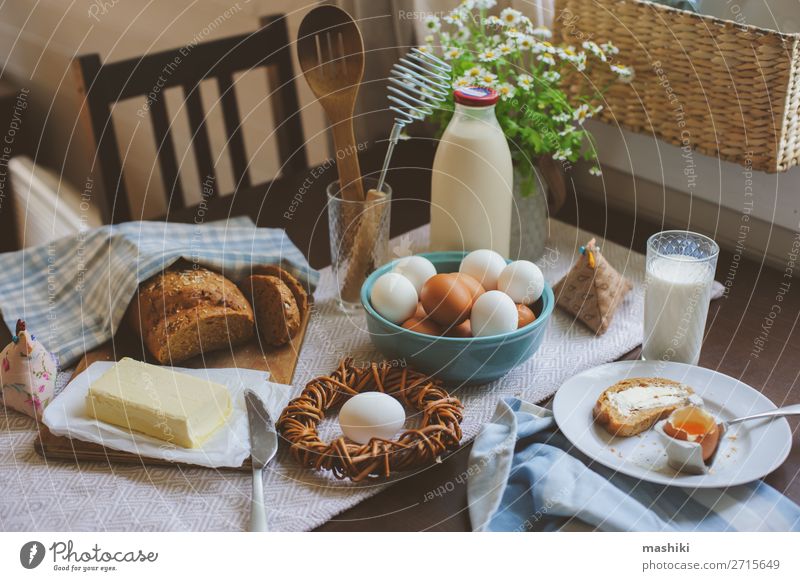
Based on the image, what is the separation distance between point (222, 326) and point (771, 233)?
69 cm

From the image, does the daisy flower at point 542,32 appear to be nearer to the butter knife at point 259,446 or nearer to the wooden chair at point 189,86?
the wooden chair at point 189,86

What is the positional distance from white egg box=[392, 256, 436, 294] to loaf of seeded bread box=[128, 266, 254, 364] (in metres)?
0.17

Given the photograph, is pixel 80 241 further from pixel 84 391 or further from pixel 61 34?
pixel 61 34

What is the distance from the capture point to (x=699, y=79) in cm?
98

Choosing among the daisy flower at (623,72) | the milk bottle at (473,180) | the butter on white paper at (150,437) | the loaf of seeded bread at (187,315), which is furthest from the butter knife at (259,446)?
the daisy flower at (623,72)

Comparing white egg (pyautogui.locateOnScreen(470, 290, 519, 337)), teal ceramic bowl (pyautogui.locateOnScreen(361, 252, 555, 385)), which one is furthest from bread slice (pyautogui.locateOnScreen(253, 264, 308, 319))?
white egg (pyautogui.locateOnScreen(470, 290, 519, 337))

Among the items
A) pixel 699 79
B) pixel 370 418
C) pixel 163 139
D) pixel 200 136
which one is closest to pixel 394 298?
pixel 370 418

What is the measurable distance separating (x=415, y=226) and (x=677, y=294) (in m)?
0.43

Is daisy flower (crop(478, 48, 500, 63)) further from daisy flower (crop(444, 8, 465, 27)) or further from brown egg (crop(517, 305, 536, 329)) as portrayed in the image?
brown egg (crop(517, 305, 536, 329))

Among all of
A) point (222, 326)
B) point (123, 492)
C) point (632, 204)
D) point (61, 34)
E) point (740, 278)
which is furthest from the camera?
point (61, 34)

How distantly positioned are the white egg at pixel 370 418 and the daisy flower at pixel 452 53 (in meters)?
0.48

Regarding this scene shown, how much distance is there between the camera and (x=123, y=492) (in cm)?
70

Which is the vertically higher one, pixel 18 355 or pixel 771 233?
pixel 18 355

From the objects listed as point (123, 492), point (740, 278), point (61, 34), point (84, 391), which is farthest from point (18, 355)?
point (61, 34)
